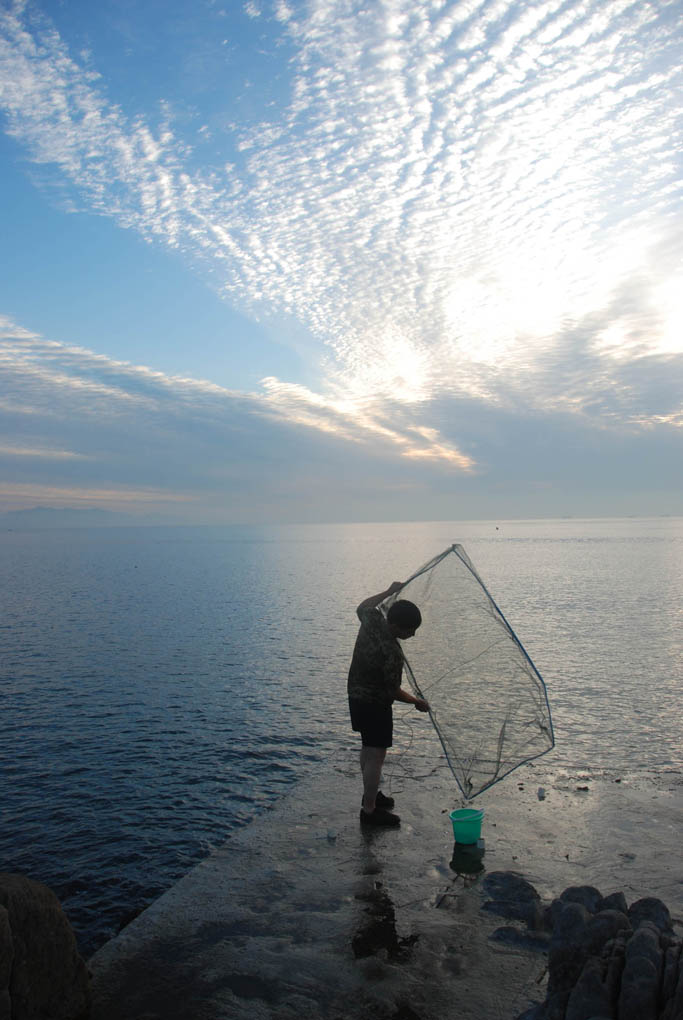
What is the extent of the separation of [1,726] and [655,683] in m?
19.2

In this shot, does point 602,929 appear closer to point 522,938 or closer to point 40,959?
point 522,938

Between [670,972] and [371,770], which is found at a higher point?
[670,972]

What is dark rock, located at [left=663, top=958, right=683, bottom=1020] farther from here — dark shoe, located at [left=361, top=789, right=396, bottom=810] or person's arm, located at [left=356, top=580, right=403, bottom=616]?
dark shoe, located at [left=361, top=789, right=396, bottom=810]

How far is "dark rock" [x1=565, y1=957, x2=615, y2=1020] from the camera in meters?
4.95

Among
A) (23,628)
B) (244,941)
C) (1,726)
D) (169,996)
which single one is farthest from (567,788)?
(23,628)

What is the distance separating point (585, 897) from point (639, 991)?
6.03 ft

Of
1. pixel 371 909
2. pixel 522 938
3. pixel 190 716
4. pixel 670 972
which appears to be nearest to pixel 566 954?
pixel 670 972

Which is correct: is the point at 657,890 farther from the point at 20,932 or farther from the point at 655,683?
the point at 655,683

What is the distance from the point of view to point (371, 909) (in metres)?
7.36

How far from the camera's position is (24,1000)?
17.8 ft

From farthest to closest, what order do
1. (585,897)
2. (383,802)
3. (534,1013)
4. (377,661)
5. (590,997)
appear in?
(383,802) → (377,661) → (585,897) → (534,1013) → (590,997)

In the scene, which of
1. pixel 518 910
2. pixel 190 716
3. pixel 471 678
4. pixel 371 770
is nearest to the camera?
pixel 518 910

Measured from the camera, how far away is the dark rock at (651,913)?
20.4 ft

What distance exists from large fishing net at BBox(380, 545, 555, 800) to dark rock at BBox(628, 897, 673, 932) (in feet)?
8.35
